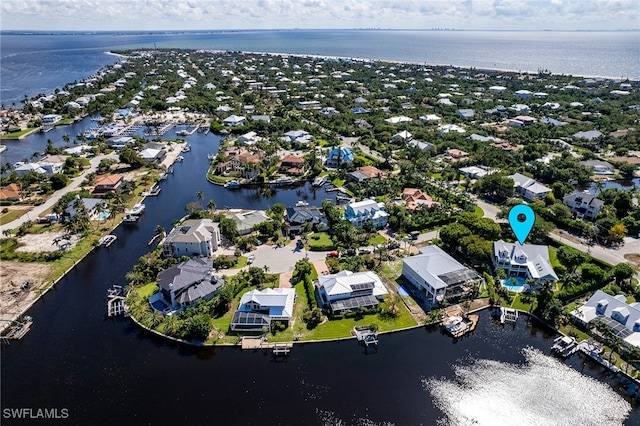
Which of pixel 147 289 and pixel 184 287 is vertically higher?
pixel 184 287

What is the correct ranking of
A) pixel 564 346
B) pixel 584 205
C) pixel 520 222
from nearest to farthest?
1. pixel 564 346
2. pixel 520 222
3. pixel 584 205

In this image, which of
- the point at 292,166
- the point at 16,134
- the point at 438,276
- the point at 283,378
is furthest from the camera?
the point at 16,134

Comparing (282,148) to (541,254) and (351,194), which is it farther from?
(541,254)

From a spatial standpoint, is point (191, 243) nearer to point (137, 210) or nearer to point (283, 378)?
point (137, 210)

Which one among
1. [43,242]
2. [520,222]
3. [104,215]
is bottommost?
[43,242]

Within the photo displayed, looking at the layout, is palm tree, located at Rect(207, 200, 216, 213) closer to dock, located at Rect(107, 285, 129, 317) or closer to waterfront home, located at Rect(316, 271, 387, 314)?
dock, located at Rect(107, 285, 129, 317)

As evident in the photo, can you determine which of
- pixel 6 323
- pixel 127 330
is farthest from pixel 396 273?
pixel 6 323

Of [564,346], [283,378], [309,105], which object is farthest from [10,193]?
[309,105]
